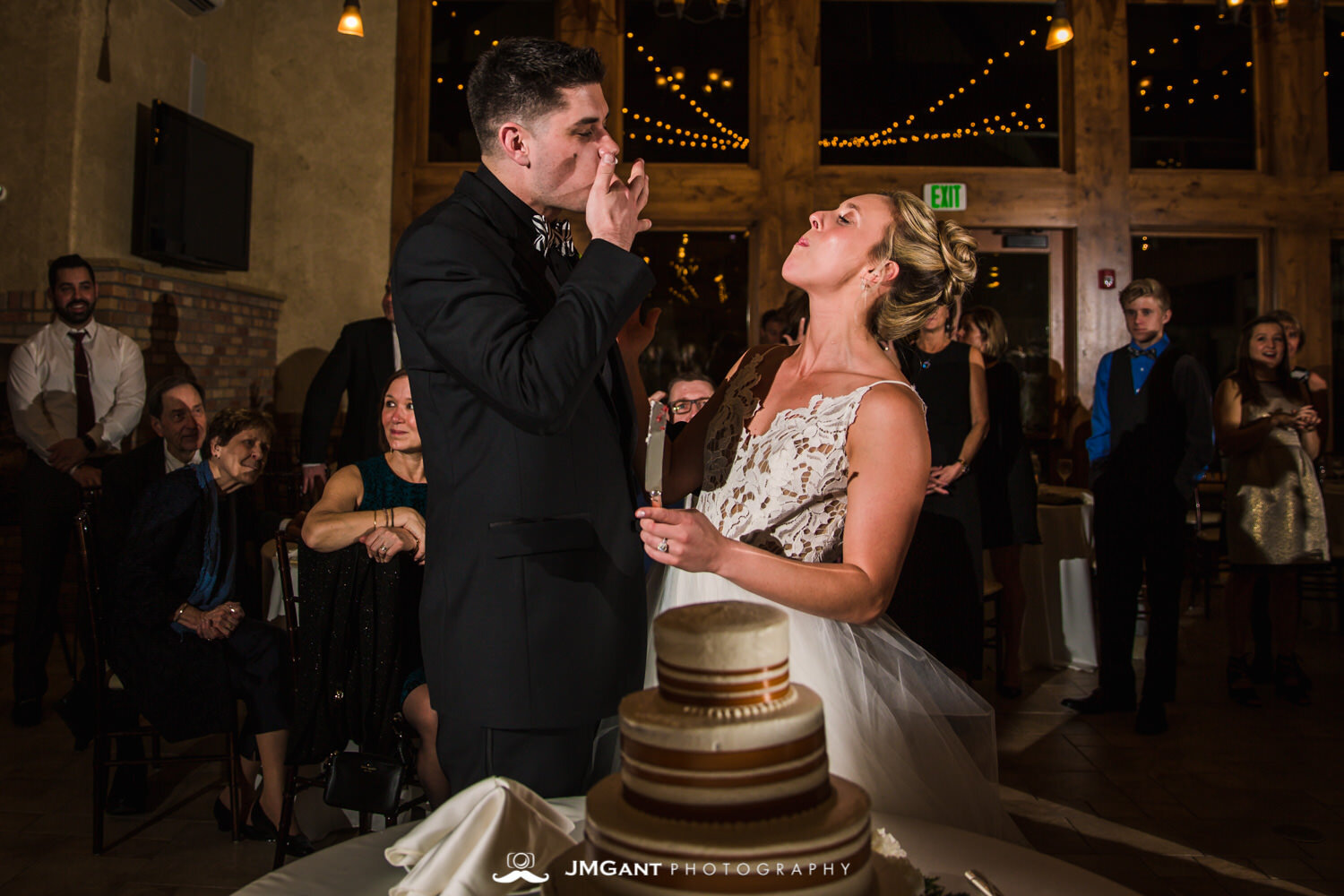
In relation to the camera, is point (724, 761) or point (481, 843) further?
point (481, 843)

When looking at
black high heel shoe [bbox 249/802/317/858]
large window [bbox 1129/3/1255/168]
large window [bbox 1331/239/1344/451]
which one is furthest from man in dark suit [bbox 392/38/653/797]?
large window [bbox 1331/239/1344/451]

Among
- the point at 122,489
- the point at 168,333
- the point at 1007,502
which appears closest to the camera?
the point at 122,489

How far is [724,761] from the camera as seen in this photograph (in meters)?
0.69

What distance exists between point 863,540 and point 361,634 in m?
1.72

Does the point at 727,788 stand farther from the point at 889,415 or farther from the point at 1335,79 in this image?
the point at 1335,79

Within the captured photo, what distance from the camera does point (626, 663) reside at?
136 centimetres

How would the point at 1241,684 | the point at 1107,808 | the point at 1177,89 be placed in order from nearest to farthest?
1. the point at 1107,808
2. the point at 1241,684
3. the point at 1177,89

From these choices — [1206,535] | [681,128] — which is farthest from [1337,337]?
[681,128]

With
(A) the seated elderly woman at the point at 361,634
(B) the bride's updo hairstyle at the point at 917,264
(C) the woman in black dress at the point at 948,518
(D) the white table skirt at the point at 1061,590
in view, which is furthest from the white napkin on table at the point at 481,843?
(D) the white table skirt at the point at 1061,590

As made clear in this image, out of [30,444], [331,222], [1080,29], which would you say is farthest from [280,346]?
[1080,29]

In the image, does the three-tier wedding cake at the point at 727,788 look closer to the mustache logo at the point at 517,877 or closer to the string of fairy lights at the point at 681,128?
the mustache logo at the point at 517,877

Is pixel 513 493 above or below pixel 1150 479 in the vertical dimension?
below

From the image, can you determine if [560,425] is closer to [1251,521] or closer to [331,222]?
[1251,521]

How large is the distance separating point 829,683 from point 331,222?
6343mm
